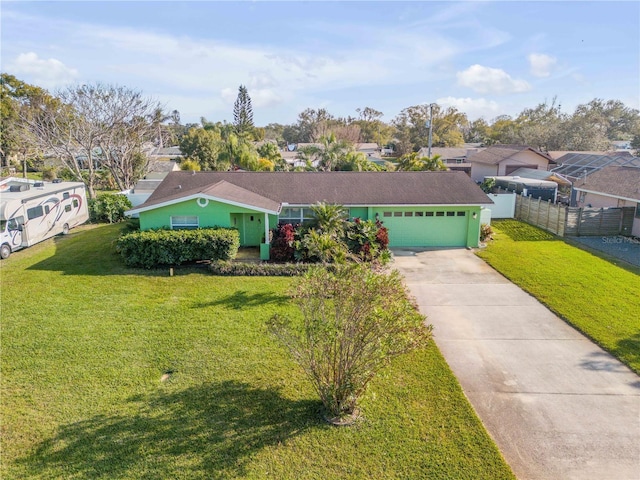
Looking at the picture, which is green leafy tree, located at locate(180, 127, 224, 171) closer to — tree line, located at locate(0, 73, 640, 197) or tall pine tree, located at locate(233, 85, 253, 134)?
tree line, located at locate(0, 73, 640, 197)

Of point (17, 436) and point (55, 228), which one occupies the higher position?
point (55, 228)

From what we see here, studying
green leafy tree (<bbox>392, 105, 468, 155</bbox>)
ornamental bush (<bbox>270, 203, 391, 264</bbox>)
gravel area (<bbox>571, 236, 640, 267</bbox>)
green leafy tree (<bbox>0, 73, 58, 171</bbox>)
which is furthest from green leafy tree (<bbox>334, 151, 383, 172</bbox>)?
green leafy tree (<bbox>392, 105, 468, 155</bbox>)

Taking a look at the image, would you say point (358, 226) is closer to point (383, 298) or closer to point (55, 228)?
point (383, 298)

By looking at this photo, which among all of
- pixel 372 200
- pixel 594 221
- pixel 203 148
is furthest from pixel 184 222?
pixel 203 148

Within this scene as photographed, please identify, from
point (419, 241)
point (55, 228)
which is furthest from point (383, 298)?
point (55, 228)

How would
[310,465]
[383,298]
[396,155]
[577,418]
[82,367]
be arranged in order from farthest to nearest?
[396,155] < [82,367] < [577,418] < [383,298] < [310,465]
